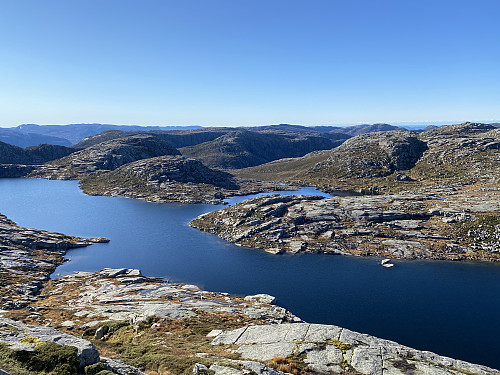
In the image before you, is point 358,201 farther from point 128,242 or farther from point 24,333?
point 24,333

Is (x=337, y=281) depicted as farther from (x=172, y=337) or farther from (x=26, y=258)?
(x=26, y=258)

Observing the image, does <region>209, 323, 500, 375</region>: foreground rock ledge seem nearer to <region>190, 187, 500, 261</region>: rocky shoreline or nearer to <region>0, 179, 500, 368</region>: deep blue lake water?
<region>0, 179, 500, 368</region>: deep blue lake water

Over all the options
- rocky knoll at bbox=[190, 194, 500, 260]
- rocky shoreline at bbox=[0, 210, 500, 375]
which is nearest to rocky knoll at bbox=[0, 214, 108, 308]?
rocky shoreline at bbox=[0, 210, 500, 375]

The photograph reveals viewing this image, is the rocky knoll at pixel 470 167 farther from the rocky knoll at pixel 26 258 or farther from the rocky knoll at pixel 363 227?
the rocky knoll at pixel 26 258

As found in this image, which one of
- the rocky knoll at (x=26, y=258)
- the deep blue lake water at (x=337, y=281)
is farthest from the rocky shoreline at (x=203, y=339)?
the deep blue lake water at (x=337, y=281)

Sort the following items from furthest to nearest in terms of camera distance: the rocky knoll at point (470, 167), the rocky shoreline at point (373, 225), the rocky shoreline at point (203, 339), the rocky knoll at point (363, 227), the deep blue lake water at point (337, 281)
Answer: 1. the rocky knoll at point (470, 167)
2. the rocky shoreline at point (373, 225)
3. the rocky knoll at point (363, 227)
4. the deep blue lake water at point (337, 281)
5. the rocky shoreline at point (203, 339)

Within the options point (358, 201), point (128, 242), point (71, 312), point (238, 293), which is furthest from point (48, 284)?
point (358, 201)
